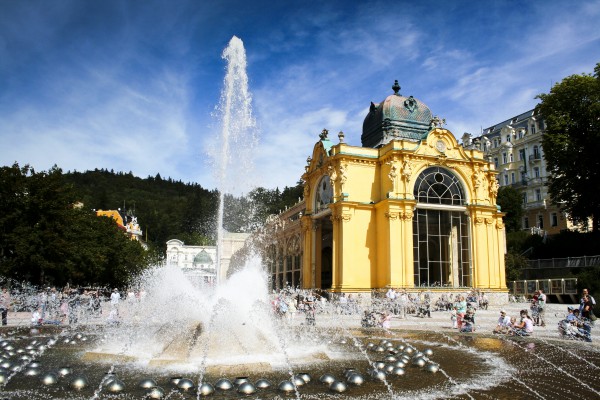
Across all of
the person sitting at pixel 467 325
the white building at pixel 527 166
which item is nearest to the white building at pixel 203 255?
the person sitting at pixel 467 325

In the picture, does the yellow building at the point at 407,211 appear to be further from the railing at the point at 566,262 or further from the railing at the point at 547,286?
the railing at the point at 566,262

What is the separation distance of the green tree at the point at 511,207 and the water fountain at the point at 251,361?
54879 mm

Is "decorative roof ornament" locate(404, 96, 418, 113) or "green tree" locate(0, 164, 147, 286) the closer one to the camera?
"green tree" locate(0, 164, 147, 286)

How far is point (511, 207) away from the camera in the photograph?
70188 mm

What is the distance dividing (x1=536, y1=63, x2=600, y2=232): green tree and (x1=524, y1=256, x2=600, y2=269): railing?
3975mm

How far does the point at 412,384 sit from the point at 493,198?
3584cm

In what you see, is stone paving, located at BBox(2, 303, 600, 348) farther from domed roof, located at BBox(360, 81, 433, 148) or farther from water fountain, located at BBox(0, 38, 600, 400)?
domed roof, located at BBox(360, 81, 433, 148)

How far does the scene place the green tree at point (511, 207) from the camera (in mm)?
70062

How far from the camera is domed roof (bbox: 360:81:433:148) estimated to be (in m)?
43.6

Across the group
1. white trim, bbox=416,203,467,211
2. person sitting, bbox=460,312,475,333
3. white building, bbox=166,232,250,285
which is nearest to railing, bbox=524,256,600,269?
white trim, bbox=416,203,467,211

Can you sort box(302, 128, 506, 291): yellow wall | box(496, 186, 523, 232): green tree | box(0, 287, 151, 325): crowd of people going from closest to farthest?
box(0, 287, 151, 325): crowd of people → box(302, 128, 506, 291): yellow wall → box(496, 186, 523, 232): green tree

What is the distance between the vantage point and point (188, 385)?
987cm

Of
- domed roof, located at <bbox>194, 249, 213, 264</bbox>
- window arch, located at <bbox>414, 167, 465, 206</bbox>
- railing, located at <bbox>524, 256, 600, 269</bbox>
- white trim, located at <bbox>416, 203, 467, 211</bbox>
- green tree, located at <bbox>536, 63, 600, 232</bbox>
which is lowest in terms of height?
railing, located at <bbox>524, 256, 600, 269</bbox>

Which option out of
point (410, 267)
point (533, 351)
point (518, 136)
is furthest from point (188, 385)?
point (518, 136)
